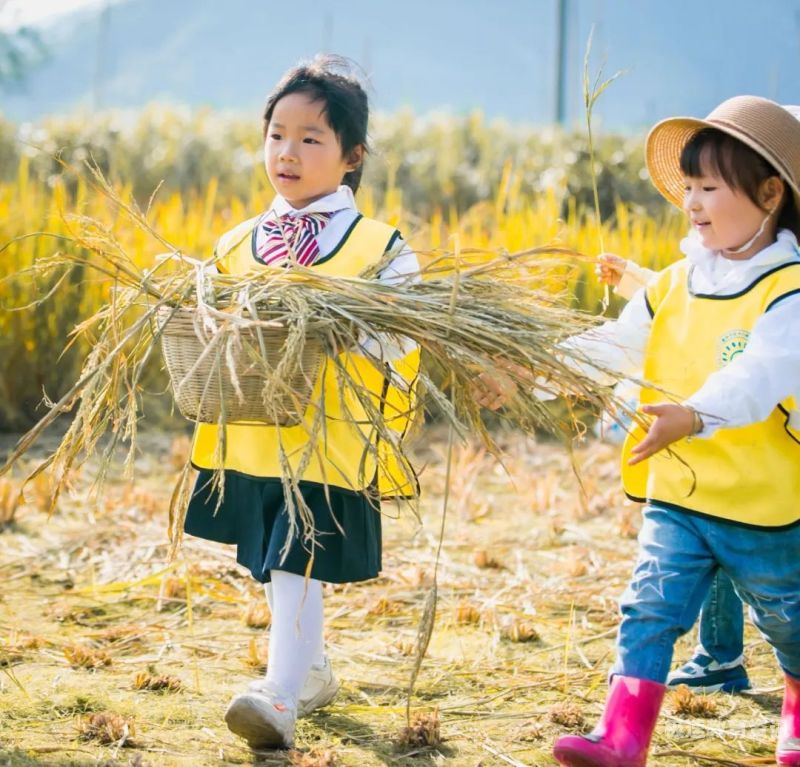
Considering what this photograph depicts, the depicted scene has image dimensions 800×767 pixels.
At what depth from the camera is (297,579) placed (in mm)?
2932

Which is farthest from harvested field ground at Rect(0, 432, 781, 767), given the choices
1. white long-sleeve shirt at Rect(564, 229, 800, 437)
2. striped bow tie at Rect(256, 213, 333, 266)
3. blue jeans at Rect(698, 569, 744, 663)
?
striped bow tie at Rect(256, 213, 333, 266)

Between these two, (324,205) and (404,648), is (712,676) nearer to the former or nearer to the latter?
(404,648)

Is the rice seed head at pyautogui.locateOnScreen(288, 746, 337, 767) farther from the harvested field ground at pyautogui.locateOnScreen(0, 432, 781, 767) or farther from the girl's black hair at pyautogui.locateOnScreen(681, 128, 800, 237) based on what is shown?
the girl's black hair at pyautogui.locateOnScreen(681, 128, 800, 237)

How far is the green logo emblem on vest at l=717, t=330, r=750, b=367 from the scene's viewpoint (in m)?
2.73

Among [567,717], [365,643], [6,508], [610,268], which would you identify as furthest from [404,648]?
[6,508]

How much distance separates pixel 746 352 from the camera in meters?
2.63

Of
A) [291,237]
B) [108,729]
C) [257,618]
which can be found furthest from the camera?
[257,618]

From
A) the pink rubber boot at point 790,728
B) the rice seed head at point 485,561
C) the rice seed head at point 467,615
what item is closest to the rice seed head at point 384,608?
the rice seed head at point 467,615

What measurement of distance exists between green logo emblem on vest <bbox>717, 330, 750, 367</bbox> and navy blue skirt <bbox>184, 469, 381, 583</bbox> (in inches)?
32.7

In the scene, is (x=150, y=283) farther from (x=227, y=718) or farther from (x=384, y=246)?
(x=227, y=718)

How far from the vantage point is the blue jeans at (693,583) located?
269cm

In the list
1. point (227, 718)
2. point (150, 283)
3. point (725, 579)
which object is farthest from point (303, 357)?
point (725, 579)

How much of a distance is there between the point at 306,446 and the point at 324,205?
0.71 m

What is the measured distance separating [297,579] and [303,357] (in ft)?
1.90
